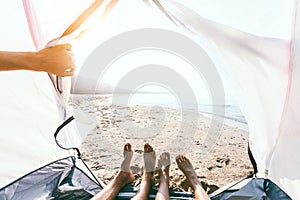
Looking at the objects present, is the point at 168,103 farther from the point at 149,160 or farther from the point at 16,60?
the point at 16,60

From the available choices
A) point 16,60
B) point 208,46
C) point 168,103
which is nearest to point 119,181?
point 208,46

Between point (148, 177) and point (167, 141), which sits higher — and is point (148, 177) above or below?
above

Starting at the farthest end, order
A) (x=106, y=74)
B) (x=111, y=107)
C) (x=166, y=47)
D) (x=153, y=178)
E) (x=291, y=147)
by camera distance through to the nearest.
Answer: (x=111, y=107) → (x=106, y=74) → (x=166, y=47) → (x=153, y=178) → (x=291, y=147)

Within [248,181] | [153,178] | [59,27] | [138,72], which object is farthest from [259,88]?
[138,72]

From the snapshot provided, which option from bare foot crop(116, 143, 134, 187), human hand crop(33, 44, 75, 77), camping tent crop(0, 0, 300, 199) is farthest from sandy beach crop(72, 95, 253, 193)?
human hand crop(33, 44, 75, 77)

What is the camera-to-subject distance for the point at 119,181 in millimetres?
1587

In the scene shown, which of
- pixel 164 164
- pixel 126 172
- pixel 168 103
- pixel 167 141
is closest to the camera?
pixel 126 172

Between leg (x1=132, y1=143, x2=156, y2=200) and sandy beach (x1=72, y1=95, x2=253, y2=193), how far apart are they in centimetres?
10

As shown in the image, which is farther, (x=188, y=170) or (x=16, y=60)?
(x=188, y=170)

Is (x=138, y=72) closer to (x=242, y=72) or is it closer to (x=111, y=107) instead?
(x=242, y=72)

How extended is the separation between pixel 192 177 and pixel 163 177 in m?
0.16

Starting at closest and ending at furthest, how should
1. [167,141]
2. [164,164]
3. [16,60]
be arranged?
[16,60] < [164,164] < [167,141]

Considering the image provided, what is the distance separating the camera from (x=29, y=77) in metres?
1.53

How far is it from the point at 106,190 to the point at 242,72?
0.78 metres
